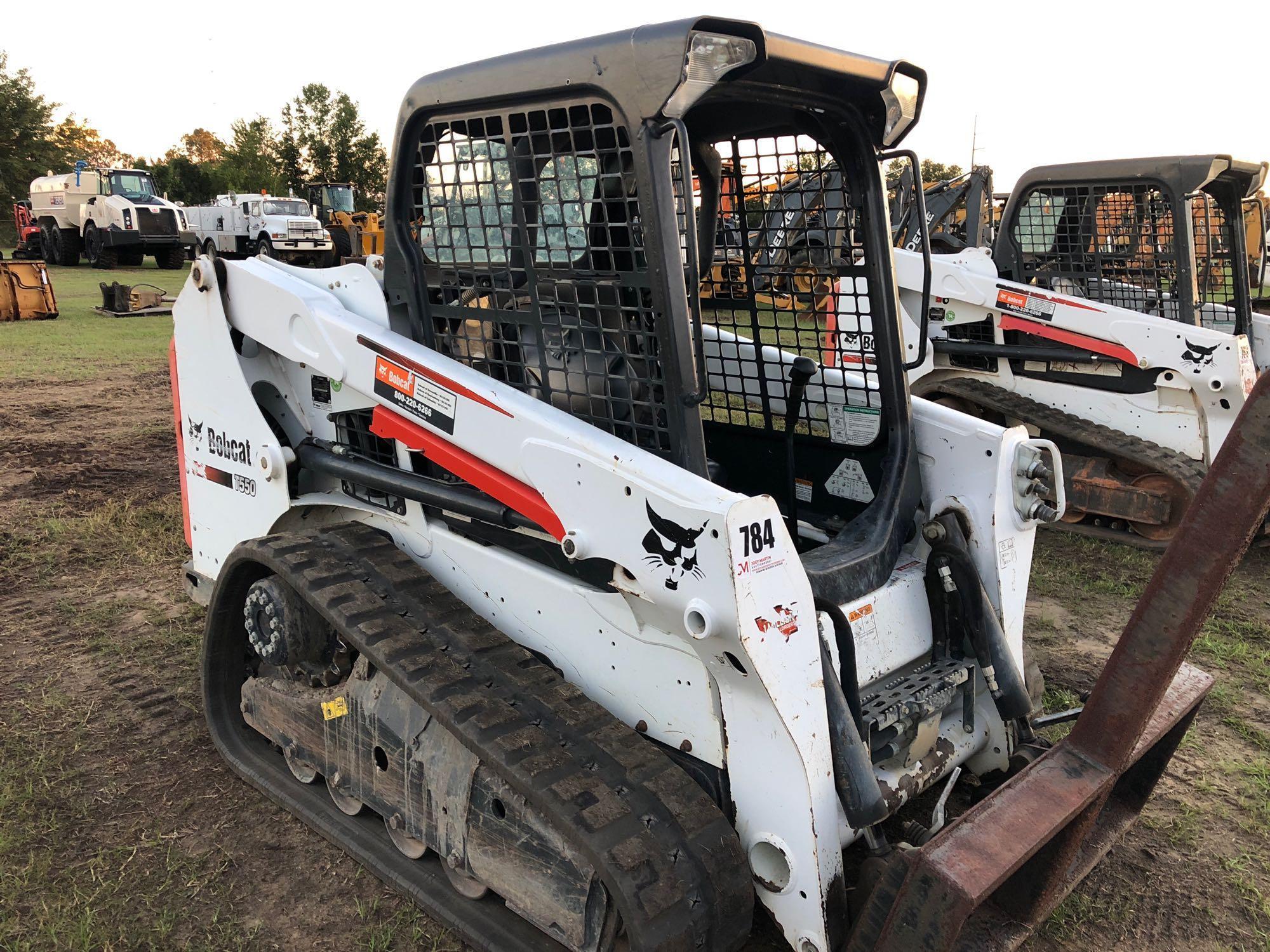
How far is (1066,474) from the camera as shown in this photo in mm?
6676

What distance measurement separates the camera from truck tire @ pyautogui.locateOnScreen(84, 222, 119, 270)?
28.3 m

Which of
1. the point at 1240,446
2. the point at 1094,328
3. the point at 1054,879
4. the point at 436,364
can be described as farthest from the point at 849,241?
the point at 1094,328

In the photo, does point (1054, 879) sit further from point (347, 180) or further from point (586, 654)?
point (347, 180)

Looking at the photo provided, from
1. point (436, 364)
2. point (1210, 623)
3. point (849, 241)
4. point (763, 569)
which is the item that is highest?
point (849, 241)

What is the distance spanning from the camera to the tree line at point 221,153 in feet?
154

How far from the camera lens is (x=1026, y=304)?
23.0 feet

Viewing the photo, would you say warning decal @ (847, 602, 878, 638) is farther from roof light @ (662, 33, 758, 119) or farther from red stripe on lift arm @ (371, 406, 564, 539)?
roof light @ (662, 33, 758, 119)

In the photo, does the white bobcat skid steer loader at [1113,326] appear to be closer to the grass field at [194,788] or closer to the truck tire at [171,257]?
the grass field at [194,788]

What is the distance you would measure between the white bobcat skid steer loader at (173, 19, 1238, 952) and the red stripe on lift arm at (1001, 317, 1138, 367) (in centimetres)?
380

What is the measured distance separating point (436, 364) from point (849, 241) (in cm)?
138

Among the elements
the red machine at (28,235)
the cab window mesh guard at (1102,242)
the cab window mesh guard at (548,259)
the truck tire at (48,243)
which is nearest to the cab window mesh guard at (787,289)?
the cab window mesh guard at (548,259)

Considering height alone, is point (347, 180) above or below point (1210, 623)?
above

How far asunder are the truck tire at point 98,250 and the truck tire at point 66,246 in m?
0.34

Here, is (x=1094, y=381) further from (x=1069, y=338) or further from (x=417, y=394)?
(x=417, y=394)
